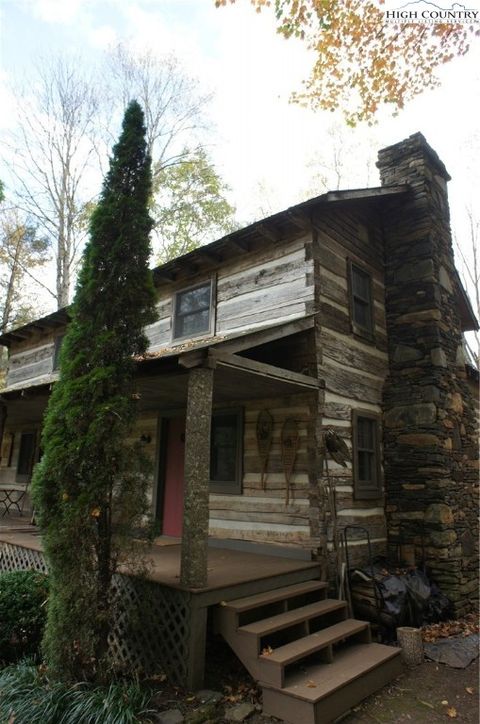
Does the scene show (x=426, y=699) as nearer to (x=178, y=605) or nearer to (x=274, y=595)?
(x=274, y=595)

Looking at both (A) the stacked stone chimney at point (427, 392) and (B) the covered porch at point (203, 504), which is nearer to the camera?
(B) the covered porch at point (203, 504)

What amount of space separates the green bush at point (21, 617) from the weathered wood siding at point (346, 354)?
3822 millimetres

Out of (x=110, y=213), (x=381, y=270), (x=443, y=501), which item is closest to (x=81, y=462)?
(x=110, y=213)

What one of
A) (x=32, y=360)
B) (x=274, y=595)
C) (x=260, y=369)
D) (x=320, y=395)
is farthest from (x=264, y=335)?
(x=32, y=360)

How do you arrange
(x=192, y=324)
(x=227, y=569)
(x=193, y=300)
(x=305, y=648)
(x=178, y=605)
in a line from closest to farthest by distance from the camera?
(x=305, y=648), (x=178, y=605), (x=227, y=569), (x=192, y=324), (x=193, y=300)

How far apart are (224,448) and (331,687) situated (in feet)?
14.1

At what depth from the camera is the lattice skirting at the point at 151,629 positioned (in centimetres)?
447

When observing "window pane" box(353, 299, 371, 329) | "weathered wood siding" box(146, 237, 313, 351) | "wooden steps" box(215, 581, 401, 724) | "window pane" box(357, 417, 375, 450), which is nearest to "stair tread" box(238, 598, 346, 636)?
"wooden steps" box(215, 581, 401, 724)

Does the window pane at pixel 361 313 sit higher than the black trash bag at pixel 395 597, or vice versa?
the window pane at pixel 361 313

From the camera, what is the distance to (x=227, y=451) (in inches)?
310

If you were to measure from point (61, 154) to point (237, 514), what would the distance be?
55.8ft

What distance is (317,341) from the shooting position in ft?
22.6

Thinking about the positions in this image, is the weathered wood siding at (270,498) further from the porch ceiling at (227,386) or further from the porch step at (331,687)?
the porch step at (331,687)

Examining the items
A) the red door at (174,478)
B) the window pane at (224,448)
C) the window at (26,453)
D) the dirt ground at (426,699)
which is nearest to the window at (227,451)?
the window pane at (224,448)
